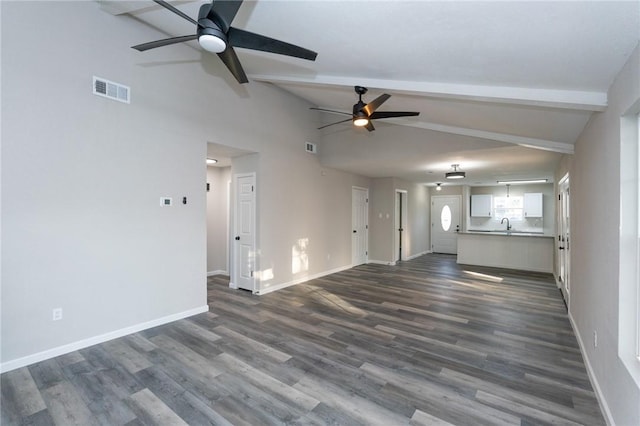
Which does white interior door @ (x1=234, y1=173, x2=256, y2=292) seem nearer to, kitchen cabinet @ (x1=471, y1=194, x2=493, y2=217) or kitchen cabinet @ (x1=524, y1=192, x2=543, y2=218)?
kitchen cabinet @ (x1=471, y1=194, x2=493, y2=217)

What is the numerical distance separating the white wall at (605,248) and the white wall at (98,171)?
4.44 meters

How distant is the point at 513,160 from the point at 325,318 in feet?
15.4

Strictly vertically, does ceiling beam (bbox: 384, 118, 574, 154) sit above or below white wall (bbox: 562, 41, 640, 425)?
above

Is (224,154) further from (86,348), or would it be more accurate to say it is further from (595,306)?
(595,306)

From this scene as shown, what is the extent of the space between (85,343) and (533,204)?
1126cm

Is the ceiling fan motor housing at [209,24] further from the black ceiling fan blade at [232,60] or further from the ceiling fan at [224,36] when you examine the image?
the black ceiling fan blade at [232,60]

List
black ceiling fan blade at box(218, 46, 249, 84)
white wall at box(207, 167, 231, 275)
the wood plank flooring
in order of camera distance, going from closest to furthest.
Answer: the wood plank flooring < black ceiling fan blade at box(218, 46, 249, 84) < white wall at box(207, 167, 231, 275)

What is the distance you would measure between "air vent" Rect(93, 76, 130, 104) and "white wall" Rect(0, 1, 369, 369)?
0.06 meters

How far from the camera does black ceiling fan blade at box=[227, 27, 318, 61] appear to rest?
7.08ft

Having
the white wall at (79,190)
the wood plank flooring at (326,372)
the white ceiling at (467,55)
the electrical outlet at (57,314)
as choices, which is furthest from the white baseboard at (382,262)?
the electrical outlet at (57,314)

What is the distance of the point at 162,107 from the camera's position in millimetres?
3828

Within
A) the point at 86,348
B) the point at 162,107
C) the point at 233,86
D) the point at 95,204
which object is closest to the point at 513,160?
the point at 233,86

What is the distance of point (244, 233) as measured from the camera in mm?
5453

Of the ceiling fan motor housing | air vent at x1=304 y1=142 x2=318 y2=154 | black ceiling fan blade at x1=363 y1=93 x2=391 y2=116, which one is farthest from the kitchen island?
the ceiling fan motor housing
